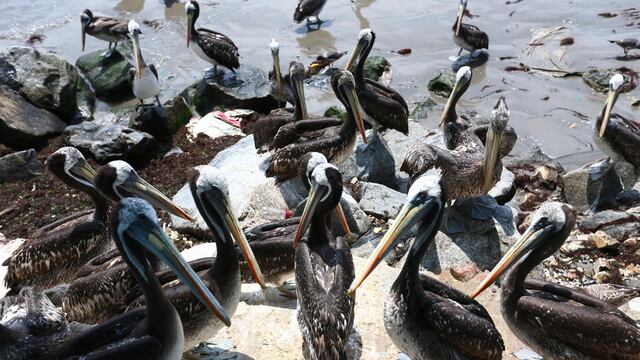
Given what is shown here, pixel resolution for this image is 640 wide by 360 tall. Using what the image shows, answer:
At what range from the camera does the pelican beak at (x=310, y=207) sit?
5118 millimetres

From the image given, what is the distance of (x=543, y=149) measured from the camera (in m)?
9.55

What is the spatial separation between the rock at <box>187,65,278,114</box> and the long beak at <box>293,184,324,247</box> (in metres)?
6.28

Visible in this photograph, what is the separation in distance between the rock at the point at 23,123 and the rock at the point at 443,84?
6.54m

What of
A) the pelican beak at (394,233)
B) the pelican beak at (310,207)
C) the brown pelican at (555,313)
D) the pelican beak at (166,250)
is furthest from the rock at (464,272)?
the pelican beak at (166,250)

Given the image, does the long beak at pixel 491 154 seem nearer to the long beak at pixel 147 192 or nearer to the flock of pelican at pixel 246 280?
the flock of pelican at pixel 246 280

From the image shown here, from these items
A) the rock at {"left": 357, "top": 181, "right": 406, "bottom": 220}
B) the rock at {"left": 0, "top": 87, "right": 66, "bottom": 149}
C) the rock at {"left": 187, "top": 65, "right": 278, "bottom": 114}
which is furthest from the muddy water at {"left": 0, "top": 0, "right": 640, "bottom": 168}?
the rock at {"left": 357, "top": 181, "right": 406, "bottom": 220}

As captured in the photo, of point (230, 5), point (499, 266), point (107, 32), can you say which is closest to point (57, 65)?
point (107, 32)

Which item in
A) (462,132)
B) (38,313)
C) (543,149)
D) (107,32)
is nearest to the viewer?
(38,313)

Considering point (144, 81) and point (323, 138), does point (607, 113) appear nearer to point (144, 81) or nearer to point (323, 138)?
point (323, 138)

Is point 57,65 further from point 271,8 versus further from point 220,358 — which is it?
point 220,358

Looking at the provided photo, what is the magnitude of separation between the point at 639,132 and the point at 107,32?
405 inches

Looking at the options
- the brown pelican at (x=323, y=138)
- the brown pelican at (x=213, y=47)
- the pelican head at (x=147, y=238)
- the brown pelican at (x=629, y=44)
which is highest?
the pelican head at (x=147, y=238)

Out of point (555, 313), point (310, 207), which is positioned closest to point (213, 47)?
point (310, 207)

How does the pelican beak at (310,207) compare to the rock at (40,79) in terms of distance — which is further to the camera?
the rock at (40,79)
